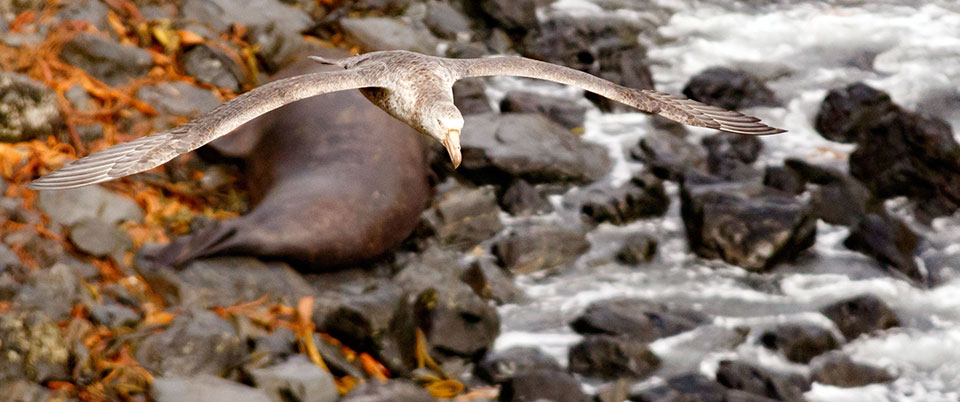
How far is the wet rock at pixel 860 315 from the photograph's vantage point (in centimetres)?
768

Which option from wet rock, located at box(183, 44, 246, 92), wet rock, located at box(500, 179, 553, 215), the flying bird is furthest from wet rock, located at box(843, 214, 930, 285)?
wet rock, located at box(183, 44, 246, 92)

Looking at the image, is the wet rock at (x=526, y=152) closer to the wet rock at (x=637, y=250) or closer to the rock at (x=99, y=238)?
the wet rock at (x=637, y=250)

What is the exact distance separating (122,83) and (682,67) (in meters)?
5.45

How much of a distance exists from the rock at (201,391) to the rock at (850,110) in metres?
6.31

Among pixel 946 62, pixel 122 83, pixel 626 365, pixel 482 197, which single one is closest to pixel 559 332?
pixel 626 365

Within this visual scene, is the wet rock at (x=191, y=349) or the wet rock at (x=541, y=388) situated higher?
the wet rock at (x=191, y=349)

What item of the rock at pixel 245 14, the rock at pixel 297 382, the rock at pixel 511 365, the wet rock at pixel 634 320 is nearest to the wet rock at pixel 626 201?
Answer: the wet rock at pixel 634 320

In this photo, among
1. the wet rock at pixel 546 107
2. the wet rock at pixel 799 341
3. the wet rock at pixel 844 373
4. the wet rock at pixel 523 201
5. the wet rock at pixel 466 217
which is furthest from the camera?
the wet rock at pixel 546 107

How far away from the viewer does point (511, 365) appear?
22.8 feet

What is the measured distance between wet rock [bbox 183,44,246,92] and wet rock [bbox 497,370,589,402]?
3304 mm

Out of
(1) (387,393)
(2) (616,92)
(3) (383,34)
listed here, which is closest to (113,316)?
(1) (387,393)

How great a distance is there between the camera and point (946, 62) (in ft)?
37.1

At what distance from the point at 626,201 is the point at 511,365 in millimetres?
2278

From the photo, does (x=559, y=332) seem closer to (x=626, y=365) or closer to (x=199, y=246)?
(x=626, y=365)
